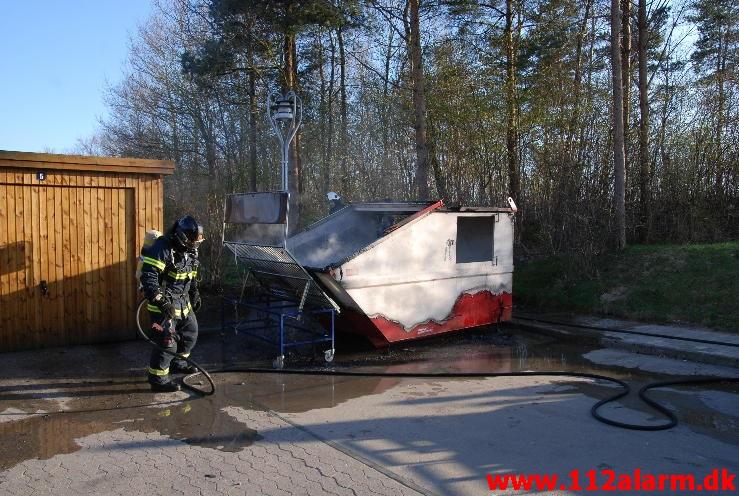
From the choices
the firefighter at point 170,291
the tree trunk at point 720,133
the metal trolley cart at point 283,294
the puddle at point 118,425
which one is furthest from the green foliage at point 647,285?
the puddle at point 118,425

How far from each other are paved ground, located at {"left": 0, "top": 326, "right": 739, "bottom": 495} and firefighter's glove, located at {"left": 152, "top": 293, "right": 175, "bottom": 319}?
0.81 meters

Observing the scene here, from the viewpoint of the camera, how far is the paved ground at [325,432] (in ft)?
13.4

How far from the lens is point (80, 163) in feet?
25.4

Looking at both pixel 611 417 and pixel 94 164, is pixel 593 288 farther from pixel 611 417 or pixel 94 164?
pixel 94 164

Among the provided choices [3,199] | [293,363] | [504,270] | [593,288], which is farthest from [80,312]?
[593,288]

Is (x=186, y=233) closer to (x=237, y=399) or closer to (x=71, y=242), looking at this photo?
(x=237, y=399)

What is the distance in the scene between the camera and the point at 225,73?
16578 millimetres

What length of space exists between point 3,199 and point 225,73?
1018cm

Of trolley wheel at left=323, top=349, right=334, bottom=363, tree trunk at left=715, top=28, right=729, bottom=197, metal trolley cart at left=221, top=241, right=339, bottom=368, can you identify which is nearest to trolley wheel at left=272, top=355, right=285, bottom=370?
metal trolley cart at left=221, top=241, right=339, bottom=368

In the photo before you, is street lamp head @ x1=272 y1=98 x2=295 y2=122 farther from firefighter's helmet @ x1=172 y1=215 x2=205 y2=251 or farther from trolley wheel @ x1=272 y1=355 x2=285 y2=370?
trolley wheel @ x1=272 y1=355 x2=285 y2=370

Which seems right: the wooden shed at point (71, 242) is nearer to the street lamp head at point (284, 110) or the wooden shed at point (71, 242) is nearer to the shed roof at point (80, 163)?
the shed roof at point (80, 163)

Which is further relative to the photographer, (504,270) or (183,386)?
(504,270)

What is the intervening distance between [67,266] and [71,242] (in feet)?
1.02

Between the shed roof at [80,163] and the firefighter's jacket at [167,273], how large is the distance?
2106 mm
